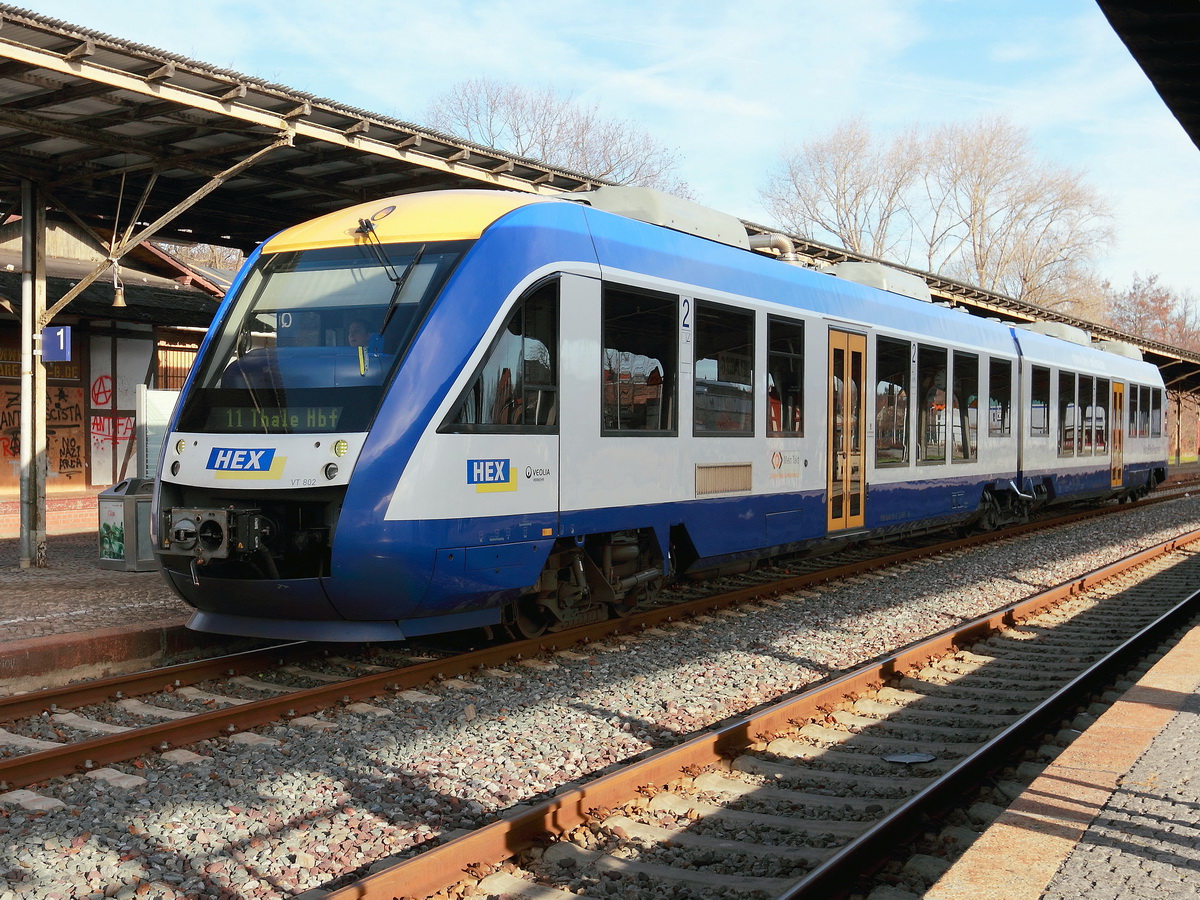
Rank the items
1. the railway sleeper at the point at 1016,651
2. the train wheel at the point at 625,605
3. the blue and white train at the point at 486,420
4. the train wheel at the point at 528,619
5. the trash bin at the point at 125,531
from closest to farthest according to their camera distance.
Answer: the blue and white train at the point at 486,420, the train wheel at the point at 528,619, the railway sleeper at the point at 1016,651, the train wheel at the point at 625,605, the trash bin at the point at 125,531

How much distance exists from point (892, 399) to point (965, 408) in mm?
2402

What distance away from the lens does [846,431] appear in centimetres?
1084

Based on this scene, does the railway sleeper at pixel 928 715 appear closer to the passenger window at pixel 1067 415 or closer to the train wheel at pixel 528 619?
the train wheel at pixel 528 619

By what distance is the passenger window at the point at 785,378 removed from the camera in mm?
9477

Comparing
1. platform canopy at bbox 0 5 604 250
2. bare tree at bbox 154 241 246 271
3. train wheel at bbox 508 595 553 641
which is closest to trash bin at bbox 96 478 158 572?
platform canopy at bbox 0 5 604 250

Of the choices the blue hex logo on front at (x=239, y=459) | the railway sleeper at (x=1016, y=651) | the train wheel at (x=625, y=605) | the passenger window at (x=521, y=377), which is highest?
the passenger window at (x=521, y=377)

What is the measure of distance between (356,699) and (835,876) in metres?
3.32

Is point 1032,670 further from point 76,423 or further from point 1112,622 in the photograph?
point 76,423

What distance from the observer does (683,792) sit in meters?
4.87

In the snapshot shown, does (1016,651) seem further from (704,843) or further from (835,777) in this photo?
(704,843)

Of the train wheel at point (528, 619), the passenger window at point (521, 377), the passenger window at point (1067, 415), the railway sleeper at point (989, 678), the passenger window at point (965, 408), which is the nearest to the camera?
the passenger window at point (521, 377)

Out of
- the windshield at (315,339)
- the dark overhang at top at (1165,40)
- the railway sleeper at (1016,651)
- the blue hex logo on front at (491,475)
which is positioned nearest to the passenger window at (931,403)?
the railway sleeper at (1016,651)

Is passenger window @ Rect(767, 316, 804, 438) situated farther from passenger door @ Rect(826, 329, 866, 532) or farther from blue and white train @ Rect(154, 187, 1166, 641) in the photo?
passenger door @ Rect(826, 329, 866, 532)

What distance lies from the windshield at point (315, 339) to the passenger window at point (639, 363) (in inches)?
56.4
